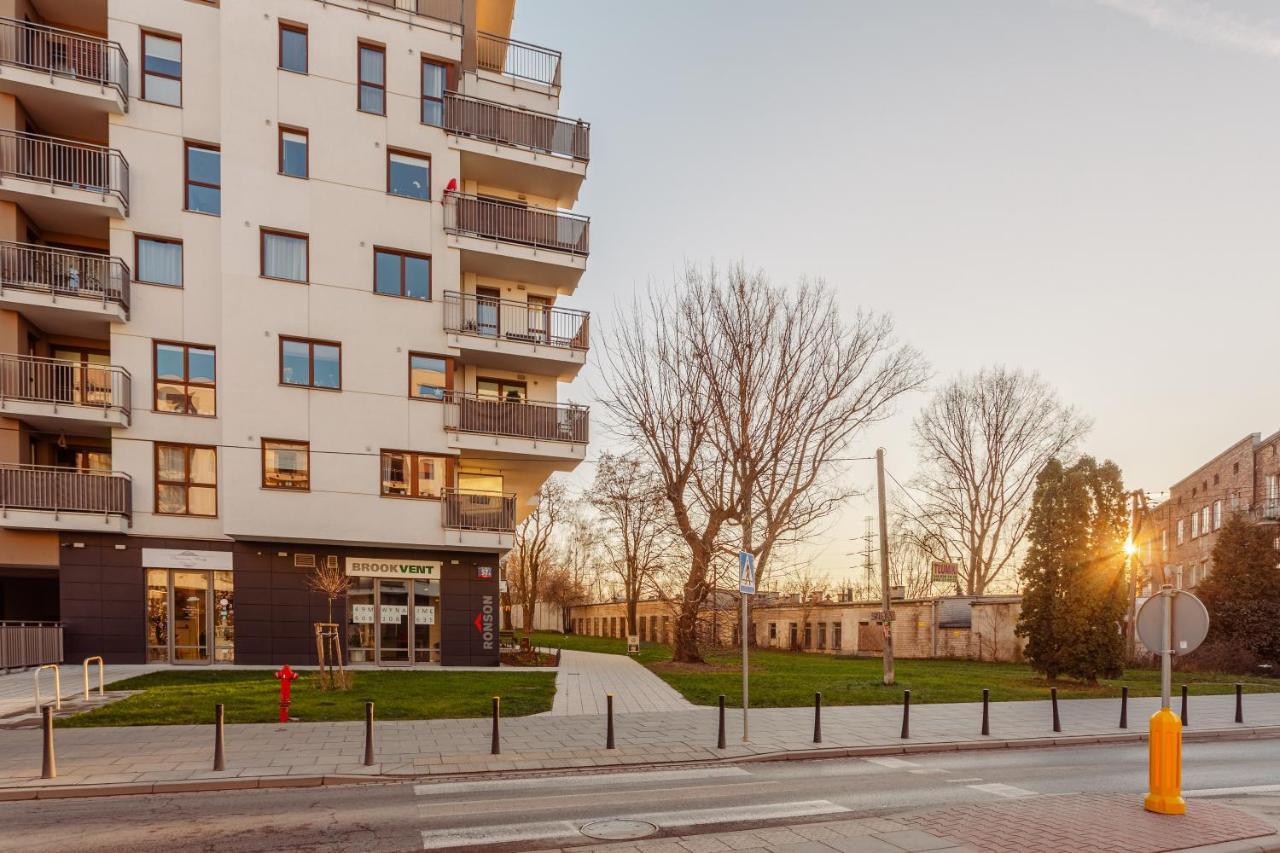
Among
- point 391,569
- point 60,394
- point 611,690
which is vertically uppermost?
point 60,394

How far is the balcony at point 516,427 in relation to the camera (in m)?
24.4

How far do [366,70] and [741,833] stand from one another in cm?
2499

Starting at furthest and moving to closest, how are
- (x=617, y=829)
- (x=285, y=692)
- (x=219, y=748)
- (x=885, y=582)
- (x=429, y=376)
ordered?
(x=429, y=376), (x=885, y=582), (x=285, y=692), (x=219, y=748), (x=617, y=829)

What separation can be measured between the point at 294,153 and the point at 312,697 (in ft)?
54.2

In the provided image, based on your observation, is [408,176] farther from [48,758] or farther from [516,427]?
[48,758]

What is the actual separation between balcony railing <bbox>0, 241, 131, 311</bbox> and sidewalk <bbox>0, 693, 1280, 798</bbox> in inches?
541

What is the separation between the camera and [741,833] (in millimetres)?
7438

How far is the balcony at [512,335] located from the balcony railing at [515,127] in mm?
5284

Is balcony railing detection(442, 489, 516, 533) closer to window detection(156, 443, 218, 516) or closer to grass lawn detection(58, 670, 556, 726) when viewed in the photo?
grass lawn detection(58, 670, 556, 726)

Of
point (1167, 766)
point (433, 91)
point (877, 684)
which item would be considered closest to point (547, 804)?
point (1167, 766)

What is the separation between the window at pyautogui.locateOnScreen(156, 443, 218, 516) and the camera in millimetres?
22531

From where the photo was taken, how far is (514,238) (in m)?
25.3

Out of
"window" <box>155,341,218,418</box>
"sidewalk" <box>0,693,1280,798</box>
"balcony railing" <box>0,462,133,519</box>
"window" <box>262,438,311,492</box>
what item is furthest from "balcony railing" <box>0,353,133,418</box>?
"sidewalk" <box>0,693,1280,798</box>

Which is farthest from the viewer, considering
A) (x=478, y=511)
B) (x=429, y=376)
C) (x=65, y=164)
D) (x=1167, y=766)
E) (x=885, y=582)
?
(x=429, y=376)
